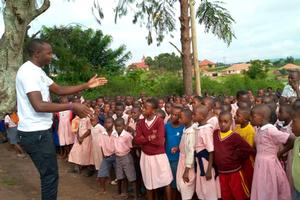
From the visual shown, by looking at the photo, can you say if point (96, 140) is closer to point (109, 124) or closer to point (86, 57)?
point (109, 124)

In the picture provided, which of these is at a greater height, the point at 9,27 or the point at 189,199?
the point at 9,27

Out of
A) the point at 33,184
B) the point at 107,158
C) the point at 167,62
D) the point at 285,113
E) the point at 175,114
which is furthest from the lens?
the point at 167,62

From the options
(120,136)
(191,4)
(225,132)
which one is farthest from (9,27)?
(191,4)

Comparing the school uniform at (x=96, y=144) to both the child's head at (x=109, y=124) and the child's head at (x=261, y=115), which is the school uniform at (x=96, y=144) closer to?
the child's head at (x=109, y=124)

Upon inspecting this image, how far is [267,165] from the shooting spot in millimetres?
4176

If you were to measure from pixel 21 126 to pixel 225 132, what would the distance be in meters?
2.09

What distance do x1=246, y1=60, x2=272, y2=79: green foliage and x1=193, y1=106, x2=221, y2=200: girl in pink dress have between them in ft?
58.7

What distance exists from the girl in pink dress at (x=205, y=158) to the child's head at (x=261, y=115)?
2.07ft

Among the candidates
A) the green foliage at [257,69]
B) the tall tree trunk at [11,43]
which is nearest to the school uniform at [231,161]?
the tall tree trunk at [11,43]

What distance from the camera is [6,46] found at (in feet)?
22.5

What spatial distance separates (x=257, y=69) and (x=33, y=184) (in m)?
18.3

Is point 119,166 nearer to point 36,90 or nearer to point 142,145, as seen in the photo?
point 142,145

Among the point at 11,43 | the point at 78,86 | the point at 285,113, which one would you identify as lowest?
the point at 285,113

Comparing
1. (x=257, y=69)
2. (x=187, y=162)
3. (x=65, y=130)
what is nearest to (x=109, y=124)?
(x=187, y=162)
